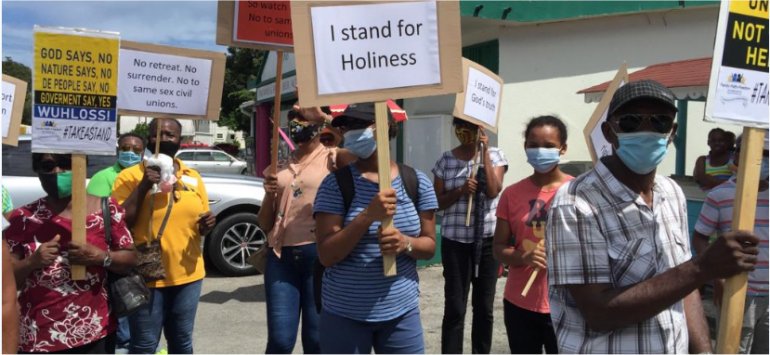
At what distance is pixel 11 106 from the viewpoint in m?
3.88

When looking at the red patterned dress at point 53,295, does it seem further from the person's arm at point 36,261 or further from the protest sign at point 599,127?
the protest sign at point 599,127

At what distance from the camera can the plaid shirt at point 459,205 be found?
5016 mm

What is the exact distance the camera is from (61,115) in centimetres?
340

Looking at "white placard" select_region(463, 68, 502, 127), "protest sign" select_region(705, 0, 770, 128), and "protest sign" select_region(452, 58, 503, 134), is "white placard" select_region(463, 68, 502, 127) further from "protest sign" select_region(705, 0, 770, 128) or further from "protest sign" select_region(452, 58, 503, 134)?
"protest sign" select_region(705, 0, 770, 128)

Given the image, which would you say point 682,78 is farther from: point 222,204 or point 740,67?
point 740,67

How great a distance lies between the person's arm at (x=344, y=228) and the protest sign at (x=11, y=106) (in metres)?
1.95

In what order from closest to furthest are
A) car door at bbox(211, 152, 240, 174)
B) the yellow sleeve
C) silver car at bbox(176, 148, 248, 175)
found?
the yellow sleeve < silver car at bbox(176, 148, 248, 175) < car door at bbox(211, 152, 240, 174)

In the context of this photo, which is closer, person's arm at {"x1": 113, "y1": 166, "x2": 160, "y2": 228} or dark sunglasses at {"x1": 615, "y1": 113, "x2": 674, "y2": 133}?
dark sunglasses at {"x1": 615, "y1": 113, "x2": 674, "y2": 133}

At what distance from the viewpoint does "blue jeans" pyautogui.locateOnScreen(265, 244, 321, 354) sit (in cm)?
427

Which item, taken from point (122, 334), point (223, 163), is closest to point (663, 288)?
point (122, 334)

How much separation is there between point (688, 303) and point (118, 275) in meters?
2.64

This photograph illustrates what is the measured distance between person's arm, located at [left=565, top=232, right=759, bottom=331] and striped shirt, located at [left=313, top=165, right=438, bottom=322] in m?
1.26

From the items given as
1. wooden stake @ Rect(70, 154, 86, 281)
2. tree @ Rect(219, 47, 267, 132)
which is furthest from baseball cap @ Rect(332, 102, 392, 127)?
tree @ Rect(219, 47, 267, 132)

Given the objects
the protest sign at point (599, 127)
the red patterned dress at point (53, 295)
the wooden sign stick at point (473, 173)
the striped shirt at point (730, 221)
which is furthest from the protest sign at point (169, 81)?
the striped shirt at point (730, 221)
